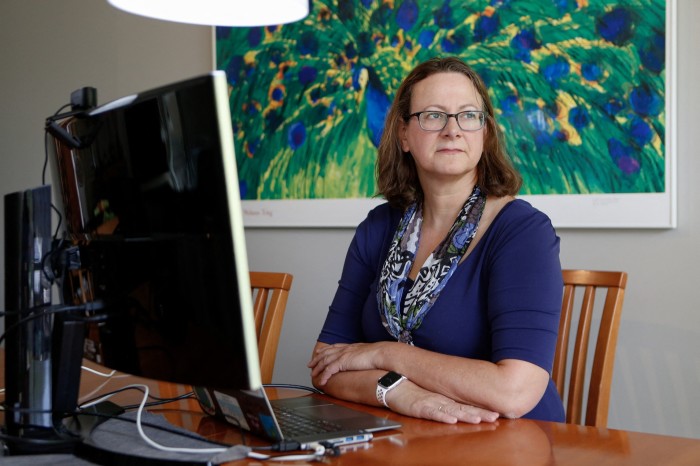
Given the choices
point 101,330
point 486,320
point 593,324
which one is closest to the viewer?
point 101,330

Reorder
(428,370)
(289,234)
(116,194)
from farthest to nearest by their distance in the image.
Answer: (289,234) → (428,370) → (116,194)

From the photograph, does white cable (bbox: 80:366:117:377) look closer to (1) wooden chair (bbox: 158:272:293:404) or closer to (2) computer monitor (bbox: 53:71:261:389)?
(1) wooden chair (bbox: 158:272:293:404)

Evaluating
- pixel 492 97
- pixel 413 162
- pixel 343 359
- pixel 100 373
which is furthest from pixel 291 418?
pixel 492 97

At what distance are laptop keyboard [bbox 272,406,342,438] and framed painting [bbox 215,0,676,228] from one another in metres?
1.44

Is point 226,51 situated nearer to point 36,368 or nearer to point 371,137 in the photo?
point 371,137

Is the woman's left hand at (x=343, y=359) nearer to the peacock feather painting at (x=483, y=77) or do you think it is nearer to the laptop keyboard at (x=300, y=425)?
the laptop keyboard at (x=300, y=425)

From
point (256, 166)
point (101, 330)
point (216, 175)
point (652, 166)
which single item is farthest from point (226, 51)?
point (216, 175)

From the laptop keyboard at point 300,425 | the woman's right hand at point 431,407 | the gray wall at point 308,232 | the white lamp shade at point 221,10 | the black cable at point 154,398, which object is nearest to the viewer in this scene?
the laptop keyboard at point 300,425

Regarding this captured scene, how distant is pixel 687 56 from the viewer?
7.52 ft

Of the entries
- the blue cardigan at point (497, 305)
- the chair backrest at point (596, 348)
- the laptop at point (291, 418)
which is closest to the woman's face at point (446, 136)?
the blue cardigan at point (497, 305)

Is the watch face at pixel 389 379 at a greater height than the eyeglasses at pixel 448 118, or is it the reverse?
the eyeglasses at pixel 448 118

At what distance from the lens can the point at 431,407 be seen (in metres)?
1.33

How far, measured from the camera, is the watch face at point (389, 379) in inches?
56.5

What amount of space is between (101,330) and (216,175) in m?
0.39
